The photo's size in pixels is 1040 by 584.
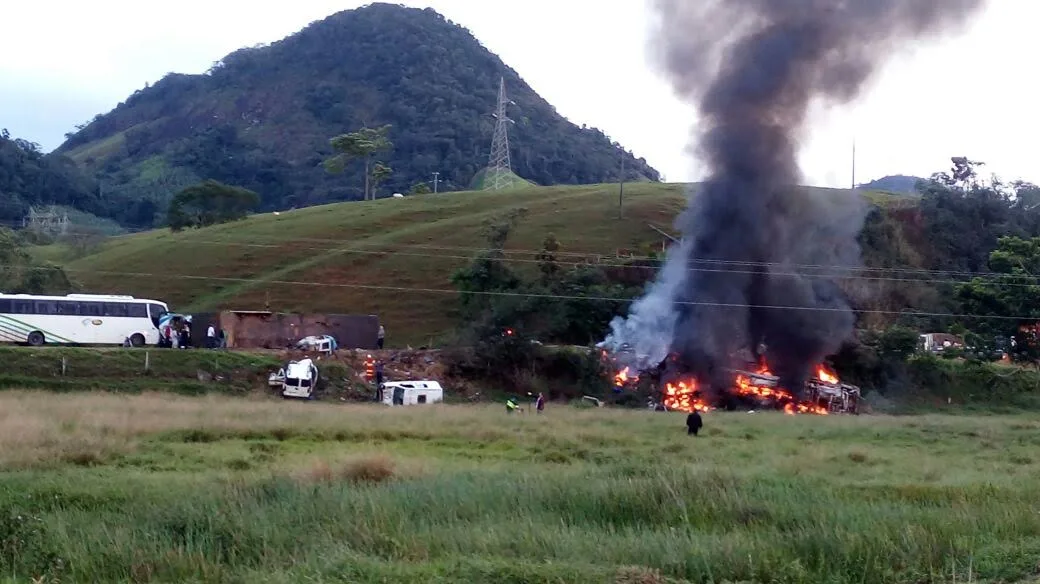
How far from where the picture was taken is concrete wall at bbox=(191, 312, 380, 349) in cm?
5372

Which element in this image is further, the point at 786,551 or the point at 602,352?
the point at 602,352

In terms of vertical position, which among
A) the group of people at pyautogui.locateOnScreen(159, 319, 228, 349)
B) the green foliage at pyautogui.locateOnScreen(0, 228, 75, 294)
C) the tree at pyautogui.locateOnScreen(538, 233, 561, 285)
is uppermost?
the tree at pyautogui.locateOnScreen(538, 233, 561, 285)

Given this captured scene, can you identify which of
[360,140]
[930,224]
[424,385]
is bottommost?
[424,385]

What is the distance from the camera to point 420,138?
549 ft

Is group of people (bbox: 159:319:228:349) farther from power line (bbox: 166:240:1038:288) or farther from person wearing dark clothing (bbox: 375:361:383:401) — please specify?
power line (bbox: 166:240:1038:288)

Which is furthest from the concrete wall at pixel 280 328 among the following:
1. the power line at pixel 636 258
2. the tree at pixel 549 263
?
the tree at pixel 549 263

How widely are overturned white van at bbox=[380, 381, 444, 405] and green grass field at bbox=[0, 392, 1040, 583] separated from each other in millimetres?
19791

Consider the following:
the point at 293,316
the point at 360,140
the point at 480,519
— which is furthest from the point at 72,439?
the point at 360,140

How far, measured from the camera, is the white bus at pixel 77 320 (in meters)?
48.9

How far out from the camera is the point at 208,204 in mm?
103938

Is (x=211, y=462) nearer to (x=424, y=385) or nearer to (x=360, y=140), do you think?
(x=424, y=385)

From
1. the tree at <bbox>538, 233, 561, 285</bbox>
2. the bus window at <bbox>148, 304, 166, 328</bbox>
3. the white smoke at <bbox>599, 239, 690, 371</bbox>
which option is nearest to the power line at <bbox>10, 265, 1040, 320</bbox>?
the white smoke at <bbox>599, 239, 690, 371</bbox>

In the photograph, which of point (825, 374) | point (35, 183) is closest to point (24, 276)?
point (825, 374)

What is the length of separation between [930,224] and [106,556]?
84.0m
